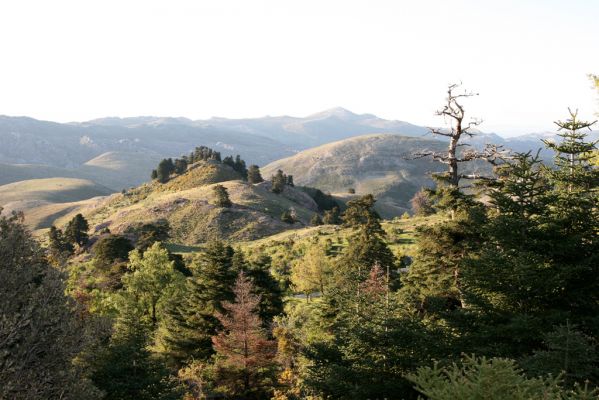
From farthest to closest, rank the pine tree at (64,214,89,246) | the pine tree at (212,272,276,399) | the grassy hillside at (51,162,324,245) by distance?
the grassy hillside at (51,162,324,245) → the pine tree at (64,214,89,246) → the pine tree at (212,272,276,399)

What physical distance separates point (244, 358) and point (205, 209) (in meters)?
62.4

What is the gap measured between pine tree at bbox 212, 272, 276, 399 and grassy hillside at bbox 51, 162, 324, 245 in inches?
1935

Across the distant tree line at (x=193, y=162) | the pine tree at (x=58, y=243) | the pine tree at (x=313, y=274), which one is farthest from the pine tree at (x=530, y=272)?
the distant tree line at (x=193, y=162)

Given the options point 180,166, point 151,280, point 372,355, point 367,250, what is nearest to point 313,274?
point 367,250

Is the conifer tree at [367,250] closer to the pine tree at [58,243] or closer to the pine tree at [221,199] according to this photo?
the pine tree at [58,243]

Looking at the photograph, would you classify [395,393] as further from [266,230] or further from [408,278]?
[266,230]

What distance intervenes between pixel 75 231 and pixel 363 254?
5614cm

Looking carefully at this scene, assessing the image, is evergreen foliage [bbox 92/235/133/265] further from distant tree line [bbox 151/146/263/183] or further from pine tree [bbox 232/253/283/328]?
distant tree line [bbox 151/146/263/183]

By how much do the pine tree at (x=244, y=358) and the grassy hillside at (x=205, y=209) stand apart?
49.2 metres

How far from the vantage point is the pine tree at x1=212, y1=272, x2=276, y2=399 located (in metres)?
25.9

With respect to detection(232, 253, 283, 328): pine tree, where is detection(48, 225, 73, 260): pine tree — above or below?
below

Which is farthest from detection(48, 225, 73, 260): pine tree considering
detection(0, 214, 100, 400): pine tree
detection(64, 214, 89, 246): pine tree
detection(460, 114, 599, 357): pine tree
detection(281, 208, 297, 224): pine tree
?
detection(460, 114, 599, 357): pine tree

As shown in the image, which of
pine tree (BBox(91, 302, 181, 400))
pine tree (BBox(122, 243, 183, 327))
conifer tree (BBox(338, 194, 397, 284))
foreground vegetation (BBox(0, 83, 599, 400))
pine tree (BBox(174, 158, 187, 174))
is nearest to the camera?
foreground vegetation (BBox(0, 83, 599, 400))

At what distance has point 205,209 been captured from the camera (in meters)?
85.8
